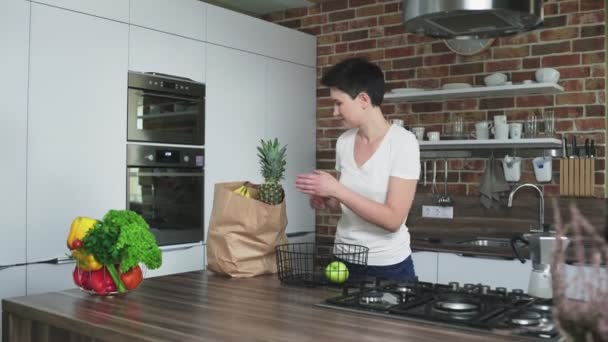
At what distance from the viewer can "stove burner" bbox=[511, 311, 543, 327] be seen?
142 cm

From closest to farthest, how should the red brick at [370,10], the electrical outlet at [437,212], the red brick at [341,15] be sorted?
1. the electrical outlet at [437,212]
2. the red brick at [370,10]
3. the red brick at [341,15]

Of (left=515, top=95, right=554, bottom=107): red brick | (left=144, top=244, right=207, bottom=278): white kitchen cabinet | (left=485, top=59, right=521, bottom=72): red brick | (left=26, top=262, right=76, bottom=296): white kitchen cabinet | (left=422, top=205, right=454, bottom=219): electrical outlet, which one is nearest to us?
(left=26, top=262, right=76, bottom=296): white kitchen cabinet

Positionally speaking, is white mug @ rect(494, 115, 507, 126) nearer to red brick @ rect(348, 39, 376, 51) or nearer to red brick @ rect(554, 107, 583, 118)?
red brick @ rect(554, 107, 583, 118)

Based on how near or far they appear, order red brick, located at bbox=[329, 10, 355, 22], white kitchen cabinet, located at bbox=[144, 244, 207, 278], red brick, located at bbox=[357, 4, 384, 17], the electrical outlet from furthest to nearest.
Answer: red brick, located at bbox=[329, 10, 355, 22]
red brick, located at bbox=[357, 4, 384, 17]
the electrical outlet
white kitchen cabinet, located at bbox=[144, 244, 207, 278]

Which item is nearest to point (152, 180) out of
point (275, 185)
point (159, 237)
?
point (159, 237)

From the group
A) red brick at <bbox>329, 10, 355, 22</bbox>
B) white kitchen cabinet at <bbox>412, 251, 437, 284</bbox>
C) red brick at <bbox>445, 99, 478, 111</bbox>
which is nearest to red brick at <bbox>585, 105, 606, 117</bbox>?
red brick at <bbox>445, 99, 478, 111</bbox>

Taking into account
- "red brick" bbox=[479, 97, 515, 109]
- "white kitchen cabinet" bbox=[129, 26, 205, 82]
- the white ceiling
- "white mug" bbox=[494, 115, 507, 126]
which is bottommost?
"white mug" bbox=[494, 115, 507, 126]

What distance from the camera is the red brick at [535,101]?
3664mm

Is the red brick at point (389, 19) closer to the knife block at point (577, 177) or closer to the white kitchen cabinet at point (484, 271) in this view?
the knife block at point (577, 177)

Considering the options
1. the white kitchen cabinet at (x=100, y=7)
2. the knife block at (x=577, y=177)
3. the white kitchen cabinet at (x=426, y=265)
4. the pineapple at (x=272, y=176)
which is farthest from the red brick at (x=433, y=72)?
the pineapple at (x=272, y=176)

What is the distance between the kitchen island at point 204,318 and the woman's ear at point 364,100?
26.8 inches

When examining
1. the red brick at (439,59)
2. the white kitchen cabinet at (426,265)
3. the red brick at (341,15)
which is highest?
the red brick at (341,15)

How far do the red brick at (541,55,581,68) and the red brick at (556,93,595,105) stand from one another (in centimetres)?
19

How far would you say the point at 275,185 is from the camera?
2.14m
